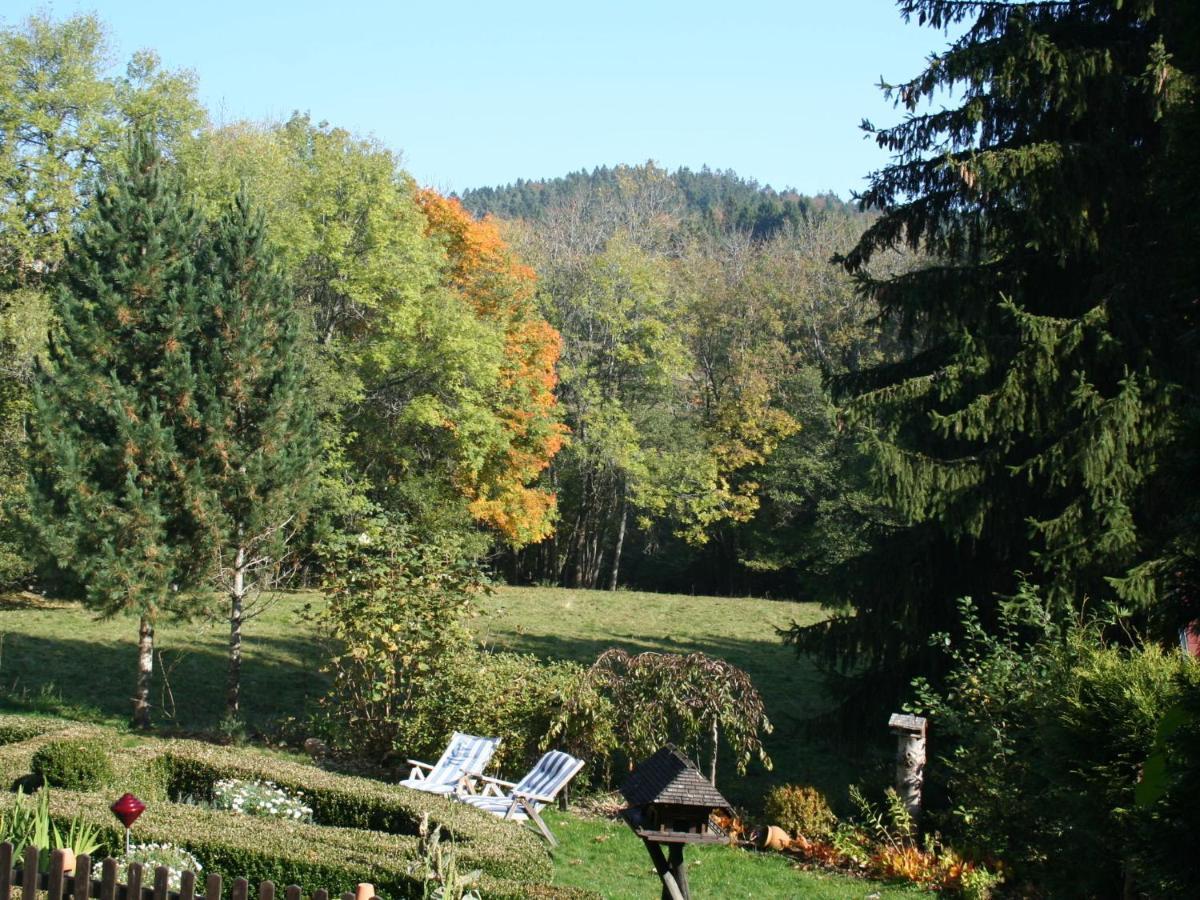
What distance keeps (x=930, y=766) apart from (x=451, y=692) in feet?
16.8

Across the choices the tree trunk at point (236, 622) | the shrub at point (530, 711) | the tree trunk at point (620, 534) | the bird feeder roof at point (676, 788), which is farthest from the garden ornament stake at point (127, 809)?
the tree trunk at point (620, 534)

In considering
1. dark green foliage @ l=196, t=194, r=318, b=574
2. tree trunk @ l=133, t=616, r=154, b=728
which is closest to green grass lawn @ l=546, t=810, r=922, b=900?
dark green foliage @ l=196, t=194, r=318, b=574

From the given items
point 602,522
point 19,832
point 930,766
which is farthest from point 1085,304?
point 602,522

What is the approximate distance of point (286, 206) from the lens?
24.6 m

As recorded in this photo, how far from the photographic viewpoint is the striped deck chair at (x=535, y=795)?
9711 mm

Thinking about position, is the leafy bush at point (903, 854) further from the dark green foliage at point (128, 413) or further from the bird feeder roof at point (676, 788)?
the dark green foliage at point (128, 413)

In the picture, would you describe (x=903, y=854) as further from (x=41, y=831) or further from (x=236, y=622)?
(x=236, y=622)

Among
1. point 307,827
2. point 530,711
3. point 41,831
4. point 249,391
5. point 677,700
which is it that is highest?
point 249,391

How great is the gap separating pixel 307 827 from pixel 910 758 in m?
5.43

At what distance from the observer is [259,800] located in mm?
9195

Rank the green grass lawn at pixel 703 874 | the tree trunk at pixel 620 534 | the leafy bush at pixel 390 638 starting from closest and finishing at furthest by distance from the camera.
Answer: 1. the green grass lawn at pixel 703 874
2. the leafy bush at pixel 390 638
3. the tree trunk at pixel 620 534

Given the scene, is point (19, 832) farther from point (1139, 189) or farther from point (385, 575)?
point (1139, 189)

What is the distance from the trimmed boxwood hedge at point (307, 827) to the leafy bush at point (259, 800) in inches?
3.4

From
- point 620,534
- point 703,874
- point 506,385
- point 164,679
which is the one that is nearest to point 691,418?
point 620,534
